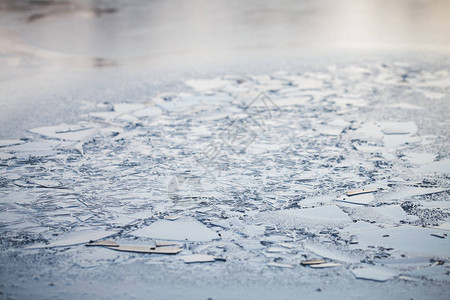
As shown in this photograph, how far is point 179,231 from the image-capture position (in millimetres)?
2469

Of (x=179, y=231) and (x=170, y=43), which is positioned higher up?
(x=170, y=43)

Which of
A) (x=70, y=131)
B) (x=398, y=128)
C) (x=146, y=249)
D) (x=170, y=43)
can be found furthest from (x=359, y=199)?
(x=170, y=43)

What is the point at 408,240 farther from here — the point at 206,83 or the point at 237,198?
the point at 206,83

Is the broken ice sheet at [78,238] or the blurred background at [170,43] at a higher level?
the blurred background at [170,43]

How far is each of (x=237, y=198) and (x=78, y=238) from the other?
2.91ft

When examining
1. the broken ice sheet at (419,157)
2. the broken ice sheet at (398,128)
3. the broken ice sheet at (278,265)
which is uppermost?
the broken ice sheet at (398,128)

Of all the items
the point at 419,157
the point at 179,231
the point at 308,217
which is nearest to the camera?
the point at 179,231

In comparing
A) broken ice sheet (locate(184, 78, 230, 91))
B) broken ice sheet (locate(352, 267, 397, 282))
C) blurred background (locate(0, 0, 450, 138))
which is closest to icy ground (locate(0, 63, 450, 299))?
broken ice sheet (locate(352, 267, 397, 282))

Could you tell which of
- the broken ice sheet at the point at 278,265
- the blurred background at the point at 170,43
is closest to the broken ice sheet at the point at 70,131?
the blurred background at the point at 170,43

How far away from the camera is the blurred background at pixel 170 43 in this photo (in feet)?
16.1

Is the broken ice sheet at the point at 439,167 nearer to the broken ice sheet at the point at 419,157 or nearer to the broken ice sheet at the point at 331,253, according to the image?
the broken ice sheet at the point at 419,157

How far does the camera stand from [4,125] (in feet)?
13.2

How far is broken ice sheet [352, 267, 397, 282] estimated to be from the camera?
2072mm

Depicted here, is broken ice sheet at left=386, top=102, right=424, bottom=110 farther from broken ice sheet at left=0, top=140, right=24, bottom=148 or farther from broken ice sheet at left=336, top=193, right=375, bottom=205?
broken ice sheet at left=0, top=140, right=24, bottom=148
